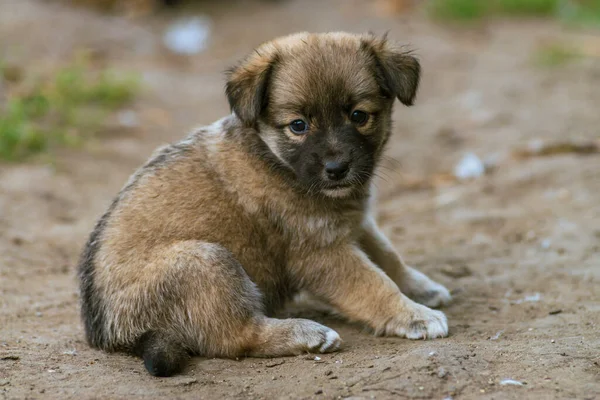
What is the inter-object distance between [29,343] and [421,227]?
12.0 feet

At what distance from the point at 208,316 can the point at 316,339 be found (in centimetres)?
62

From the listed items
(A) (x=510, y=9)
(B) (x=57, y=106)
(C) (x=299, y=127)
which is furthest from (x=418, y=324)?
(A) (x=510, y=9)

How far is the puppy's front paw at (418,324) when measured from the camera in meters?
4.73

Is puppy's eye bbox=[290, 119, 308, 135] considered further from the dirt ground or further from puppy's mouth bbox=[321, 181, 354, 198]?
the dirt ground

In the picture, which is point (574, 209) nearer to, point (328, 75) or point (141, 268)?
point (328, 75)

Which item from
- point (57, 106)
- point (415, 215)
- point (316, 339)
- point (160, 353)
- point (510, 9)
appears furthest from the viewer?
point (510, 9)

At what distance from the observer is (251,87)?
16.2 ft

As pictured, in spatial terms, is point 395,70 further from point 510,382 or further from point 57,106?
point 57,106

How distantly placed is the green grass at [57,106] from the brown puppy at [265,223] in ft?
12.4

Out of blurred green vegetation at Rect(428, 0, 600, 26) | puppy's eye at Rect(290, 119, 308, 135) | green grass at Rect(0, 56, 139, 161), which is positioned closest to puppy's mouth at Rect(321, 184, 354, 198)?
puppy's eye at Rect(290, 119, 308, 135)

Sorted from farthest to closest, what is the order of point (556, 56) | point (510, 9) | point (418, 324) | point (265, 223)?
1. point (510, 9)
2. point (556, 56)
3. point (265, 223)
4. point (418, 324)

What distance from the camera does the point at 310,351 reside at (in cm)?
456

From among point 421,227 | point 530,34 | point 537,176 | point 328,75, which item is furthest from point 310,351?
point 530,34

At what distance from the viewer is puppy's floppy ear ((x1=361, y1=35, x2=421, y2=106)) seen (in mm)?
5035
